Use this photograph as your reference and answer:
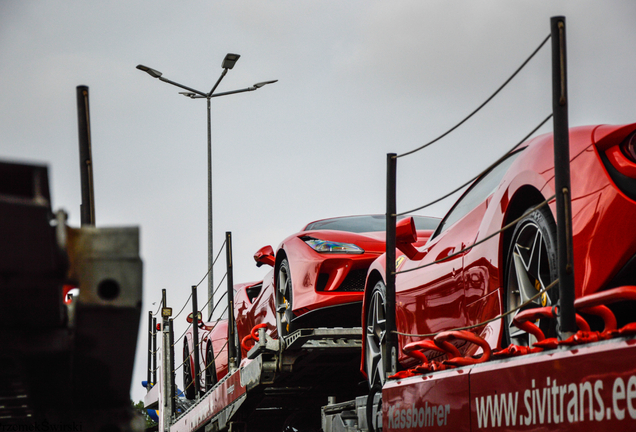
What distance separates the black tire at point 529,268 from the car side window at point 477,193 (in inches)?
17.8

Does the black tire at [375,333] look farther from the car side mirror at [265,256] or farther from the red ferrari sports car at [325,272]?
the car side mirror at [265,256]

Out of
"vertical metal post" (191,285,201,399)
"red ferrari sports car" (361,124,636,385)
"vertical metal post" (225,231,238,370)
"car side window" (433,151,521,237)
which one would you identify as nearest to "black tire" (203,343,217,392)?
"vertical metal post" (191,285,201,399)

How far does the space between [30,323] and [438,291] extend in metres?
2.33

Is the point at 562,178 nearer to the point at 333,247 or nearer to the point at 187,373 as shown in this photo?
the point at 333,247

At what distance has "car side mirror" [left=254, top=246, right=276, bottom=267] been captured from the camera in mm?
6516

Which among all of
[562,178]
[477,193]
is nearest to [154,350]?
[477,193]

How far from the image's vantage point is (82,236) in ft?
5.30

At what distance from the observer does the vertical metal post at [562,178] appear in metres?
2.10

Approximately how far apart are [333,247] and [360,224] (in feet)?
2.60

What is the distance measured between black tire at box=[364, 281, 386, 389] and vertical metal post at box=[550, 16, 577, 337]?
2088mm

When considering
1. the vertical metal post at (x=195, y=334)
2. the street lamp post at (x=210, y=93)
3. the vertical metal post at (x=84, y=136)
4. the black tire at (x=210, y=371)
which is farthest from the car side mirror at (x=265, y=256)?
the street lamp post at (x=210, y=93)

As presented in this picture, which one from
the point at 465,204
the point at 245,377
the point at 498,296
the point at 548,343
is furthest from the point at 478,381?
the point at 245,377

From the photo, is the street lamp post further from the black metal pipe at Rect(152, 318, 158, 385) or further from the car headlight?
the car headlight

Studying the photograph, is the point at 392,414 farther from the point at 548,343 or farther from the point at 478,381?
the point at 548,343
